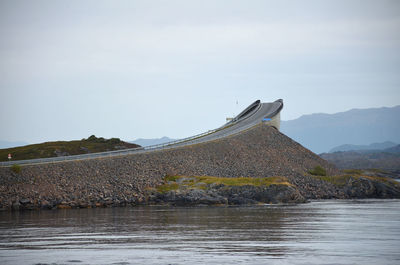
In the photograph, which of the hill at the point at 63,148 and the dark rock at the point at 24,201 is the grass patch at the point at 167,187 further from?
the hill at the point at 63,148

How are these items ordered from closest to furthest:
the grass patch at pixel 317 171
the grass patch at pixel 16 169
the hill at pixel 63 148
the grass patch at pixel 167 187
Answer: the grass patch at pixel 16 169, the grass patch at pixel 167 187, the grass patch at pixel 317 171, the hill at pixel 63 148

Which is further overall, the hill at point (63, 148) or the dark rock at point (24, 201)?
the hill at point (63, 148)

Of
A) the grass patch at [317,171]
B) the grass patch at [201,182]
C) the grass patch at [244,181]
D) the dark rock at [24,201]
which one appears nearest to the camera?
the dark rock at [24,201]

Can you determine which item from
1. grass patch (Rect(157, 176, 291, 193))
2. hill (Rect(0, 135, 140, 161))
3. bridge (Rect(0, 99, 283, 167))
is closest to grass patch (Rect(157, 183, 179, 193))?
grass patch (Rect(157, 176, 291, 193))

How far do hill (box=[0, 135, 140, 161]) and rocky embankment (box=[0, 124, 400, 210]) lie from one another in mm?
29832

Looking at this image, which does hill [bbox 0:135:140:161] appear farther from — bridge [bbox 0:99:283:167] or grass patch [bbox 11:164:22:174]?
grass patch [bbox 11:164:22:174]

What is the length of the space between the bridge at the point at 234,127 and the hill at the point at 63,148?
73.3 ft

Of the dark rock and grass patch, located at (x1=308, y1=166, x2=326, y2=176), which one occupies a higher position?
grass patch, located at (x1=308, y1=166, x2=326, y2=176)

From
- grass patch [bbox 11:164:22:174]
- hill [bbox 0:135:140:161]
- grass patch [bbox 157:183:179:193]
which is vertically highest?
hill [bbox 0:135:140:161]

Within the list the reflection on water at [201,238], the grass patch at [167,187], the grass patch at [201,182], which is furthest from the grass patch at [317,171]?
the reflection on water at [201,238]

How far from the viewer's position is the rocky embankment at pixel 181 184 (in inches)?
2881

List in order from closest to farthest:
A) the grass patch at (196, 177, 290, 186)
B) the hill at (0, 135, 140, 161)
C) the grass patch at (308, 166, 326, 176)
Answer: the grass patch at (196, 177, 290, 186) < the grass patch at (308, 166, 326, 176) < the hill at (0, 135, 140, 161)

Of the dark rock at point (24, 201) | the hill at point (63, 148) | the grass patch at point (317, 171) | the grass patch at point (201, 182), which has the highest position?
the hill at point (63, 148)

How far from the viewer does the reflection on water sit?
3189 centimetres
